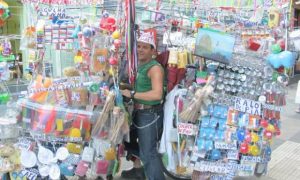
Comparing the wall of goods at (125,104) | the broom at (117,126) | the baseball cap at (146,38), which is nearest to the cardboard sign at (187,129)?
the wall of goods at (125,104)

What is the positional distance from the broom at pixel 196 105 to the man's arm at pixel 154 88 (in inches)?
10.2

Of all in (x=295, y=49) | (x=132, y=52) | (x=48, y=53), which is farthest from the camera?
(x=48, y=53)

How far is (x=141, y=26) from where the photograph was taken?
3.60 meters

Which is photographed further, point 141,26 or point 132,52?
point 141,26

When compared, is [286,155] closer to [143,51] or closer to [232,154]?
[232,154]

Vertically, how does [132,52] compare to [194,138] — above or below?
above

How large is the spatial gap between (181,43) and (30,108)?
148 centimetres

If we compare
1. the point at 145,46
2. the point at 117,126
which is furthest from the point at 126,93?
the point at 145,46

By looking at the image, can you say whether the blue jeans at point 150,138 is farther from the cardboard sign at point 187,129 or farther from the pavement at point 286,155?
the pavement at point 286,155

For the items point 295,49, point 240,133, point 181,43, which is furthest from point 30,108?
point 295,49

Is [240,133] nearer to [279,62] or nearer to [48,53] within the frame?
[279,62]

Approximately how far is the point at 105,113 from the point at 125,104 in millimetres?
336

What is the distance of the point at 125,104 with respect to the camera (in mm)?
3582

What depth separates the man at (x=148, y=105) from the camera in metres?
3.38
